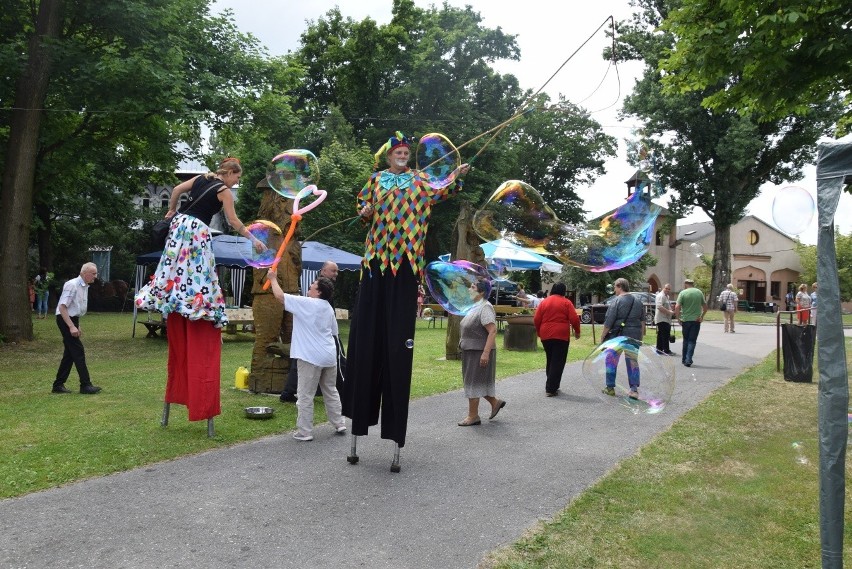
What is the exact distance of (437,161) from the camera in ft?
19.5

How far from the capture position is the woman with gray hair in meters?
7.67

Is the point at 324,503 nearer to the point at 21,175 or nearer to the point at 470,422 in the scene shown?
the point at 470,422

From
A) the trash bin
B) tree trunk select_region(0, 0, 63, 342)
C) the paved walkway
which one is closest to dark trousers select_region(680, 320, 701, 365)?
the trash bin

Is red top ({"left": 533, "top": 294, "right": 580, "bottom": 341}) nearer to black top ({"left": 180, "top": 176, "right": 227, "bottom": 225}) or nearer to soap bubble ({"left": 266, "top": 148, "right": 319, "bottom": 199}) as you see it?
soap bubble ({"left": 266, "top": 148, "right": 319, "bottom": 199})

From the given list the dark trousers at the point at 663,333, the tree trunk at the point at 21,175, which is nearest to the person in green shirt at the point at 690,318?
the dark trousers at the point at 663,333

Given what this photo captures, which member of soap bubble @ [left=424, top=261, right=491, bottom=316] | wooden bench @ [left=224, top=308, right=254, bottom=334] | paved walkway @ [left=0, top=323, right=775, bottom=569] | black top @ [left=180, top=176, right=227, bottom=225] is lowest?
paved walkway @ [left=0, top=323, right=775, bottom=569]

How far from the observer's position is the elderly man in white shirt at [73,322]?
9094mm

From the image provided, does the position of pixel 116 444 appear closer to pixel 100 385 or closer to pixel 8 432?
pixel 8 432

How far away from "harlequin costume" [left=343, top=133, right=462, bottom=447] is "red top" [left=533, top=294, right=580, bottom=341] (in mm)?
4980

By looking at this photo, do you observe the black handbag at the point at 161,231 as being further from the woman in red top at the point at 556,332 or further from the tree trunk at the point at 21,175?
the tree trunk at the point at 21,175

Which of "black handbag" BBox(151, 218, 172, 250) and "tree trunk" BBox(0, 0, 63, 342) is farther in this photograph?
"tree trunk" BBox(0, 0, 63, 342)

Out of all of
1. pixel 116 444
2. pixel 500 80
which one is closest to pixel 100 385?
pixel 116 444

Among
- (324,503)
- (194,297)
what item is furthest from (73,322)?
(324,503)

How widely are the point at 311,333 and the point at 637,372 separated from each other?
358 centimetres
